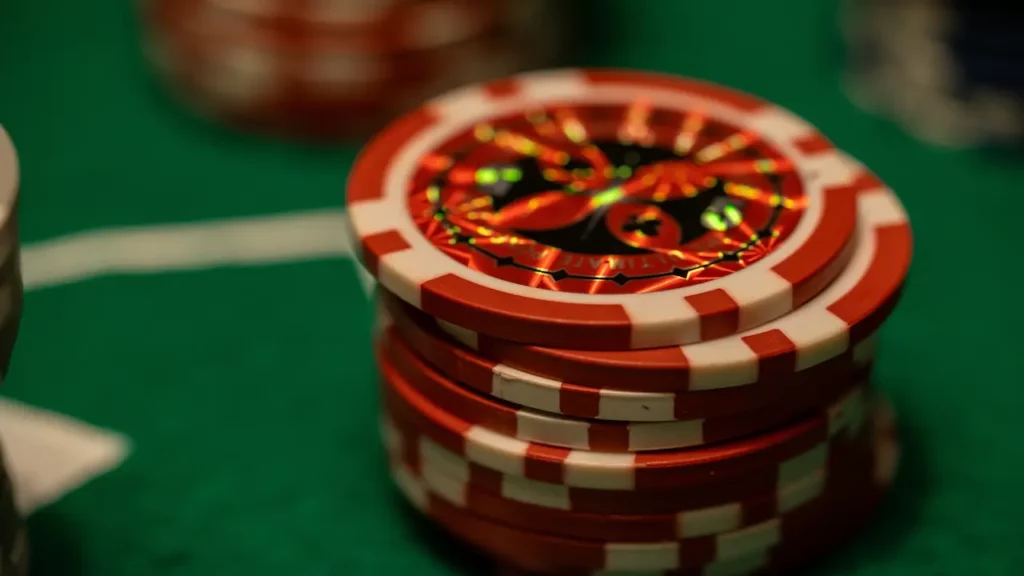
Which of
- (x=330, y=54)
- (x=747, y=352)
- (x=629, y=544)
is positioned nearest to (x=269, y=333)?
(x=330, y=54)

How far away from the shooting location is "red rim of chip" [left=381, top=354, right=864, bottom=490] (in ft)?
3.34

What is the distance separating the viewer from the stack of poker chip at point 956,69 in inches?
74.4

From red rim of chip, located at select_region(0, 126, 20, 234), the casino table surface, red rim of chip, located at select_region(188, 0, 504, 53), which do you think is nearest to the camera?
red rim of chip, located at select_region(0, 126, 20, 234)

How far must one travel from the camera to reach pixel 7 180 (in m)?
0.90

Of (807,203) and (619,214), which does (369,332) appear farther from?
(807,203)

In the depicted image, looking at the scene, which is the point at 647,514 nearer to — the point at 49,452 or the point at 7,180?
the point at 7,180

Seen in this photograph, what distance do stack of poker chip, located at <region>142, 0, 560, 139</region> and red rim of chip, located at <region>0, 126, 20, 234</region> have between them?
0.90 metres

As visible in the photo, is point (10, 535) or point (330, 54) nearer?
point (10, 535)

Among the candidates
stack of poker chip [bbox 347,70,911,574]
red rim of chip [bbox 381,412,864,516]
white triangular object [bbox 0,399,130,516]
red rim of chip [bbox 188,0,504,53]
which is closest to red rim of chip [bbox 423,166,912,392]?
stack of poker chip [bbox 347,70,911,574]

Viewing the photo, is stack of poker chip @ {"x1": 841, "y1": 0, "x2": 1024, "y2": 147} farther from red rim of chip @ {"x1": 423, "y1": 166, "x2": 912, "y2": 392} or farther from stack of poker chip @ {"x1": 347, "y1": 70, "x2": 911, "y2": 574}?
red rim of chip @ {"x1": 423, "y1": 166, "x2": 912, "y2": 392}

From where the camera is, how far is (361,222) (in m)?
1.11

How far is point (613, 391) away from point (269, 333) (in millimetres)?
701

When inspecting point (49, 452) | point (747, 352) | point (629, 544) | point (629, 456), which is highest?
point (747, 352)

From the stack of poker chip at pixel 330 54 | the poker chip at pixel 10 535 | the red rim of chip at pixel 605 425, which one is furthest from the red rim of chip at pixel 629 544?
the stack of poker chip at pixel 330 54
